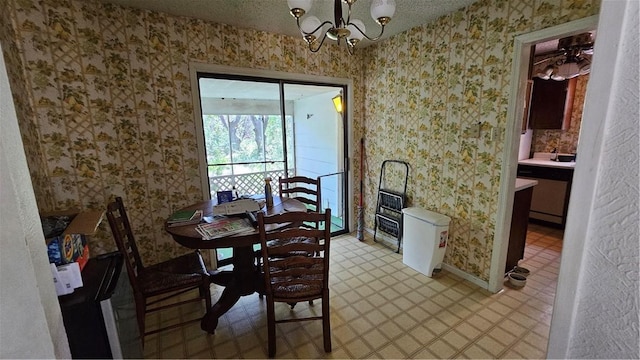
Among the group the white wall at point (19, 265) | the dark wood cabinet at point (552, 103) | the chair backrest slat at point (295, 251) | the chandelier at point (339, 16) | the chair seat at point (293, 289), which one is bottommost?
the chair seat at point (293, 289)

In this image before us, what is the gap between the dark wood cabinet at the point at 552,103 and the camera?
3783mm

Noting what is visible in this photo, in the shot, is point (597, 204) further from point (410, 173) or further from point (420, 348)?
point (410, 173)

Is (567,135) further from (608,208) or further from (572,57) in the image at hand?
(608,208)

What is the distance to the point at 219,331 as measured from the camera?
6.44 feet

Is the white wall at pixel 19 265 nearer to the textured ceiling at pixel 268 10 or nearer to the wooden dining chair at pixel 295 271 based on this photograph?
the wooden dining chair at pixel 295 271

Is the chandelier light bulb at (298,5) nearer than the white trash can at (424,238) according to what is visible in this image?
Yes

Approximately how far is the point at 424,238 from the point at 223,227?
1.86 m

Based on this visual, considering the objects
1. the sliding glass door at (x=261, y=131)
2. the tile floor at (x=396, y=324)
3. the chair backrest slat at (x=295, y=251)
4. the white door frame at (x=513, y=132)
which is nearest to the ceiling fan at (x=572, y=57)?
the white door frame at (x=513, y=132)

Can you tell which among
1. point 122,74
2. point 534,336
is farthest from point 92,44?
point 534,336

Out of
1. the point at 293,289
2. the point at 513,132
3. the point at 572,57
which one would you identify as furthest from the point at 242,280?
the point at 572,57

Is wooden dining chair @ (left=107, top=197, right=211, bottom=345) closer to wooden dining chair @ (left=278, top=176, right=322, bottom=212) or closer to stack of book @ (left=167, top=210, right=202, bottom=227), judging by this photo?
stack of book @ (left=167, top=210, right=202, bottom=227)

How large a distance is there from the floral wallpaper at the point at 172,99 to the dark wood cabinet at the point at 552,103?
247 centimetres

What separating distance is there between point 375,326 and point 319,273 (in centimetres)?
67

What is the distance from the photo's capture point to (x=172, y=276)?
72.3 inches
